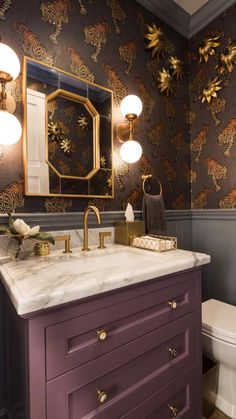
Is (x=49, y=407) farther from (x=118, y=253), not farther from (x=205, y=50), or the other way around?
(x=205, y=50)

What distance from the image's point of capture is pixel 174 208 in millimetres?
1922

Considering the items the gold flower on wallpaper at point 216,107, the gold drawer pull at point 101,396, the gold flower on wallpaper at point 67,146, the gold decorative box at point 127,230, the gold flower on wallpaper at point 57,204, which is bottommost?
the gold drawer pull at point 101,396

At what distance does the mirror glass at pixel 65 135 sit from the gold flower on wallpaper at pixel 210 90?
2.98 feet

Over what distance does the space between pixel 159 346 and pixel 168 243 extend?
0.48 m

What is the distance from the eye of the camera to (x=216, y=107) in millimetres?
1847

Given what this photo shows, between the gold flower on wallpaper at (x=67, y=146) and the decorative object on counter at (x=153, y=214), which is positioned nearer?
the gold flower on wallpaper at (x=67, y=146)

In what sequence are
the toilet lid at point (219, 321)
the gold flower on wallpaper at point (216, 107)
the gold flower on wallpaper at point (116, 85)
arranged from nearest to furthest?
the toilet lid at point (219, 321) < the gold flower on wallpaper at point (116, 85) < the gold flower on wallpaper at point (216, 107)

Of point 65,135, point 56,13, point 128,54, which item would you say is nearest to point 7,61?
point 65,135

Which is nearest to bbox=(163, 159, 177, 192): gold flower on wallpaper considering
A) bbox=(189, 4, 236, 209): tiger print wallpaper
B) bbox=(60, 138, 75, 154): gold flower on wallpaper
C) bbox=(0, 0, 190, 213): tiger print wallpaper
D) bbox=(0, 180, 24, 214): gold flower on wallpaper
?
bbox=(0, 0, 190, 213): tiger print wallpaper

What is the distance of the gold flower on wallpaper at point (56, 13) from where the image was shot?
127 cm

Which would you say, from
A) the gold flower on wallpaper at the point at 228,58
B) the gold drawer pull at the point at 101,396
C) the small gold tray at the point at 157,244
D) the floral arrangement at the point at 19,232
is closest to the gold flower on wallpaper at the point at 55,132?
the floral arrangement at the point at 19,232

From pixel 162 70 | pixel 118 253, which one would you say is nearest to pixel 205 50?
pixel 162 70

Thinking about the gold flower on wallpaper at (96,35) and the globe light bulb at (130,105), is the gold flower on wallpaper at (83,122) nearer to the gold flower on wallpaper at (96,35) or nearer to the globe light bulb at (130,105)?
the globe light bulb at (130,105)

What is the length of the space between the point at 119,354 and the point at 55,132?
1.12m
